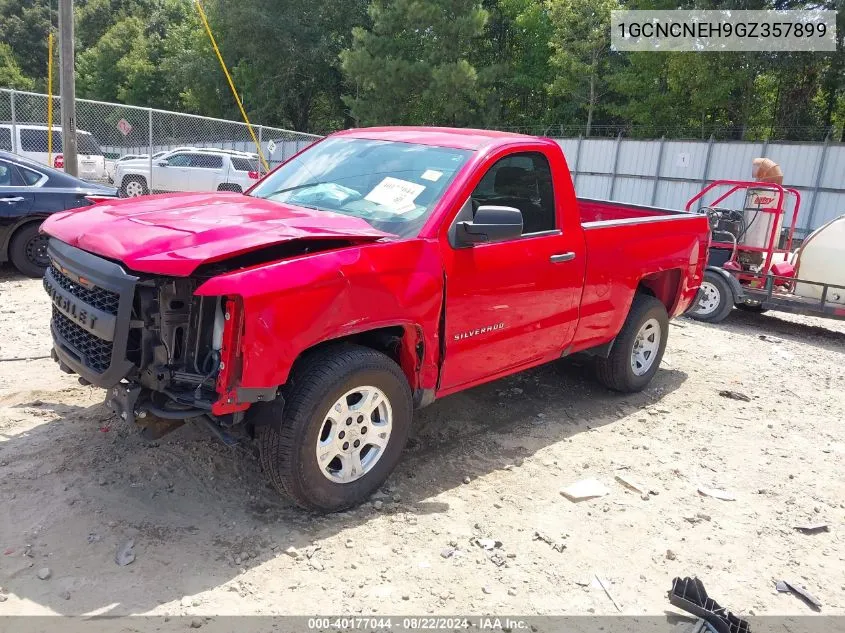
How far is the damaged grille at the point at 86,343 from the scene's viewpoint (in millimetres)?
3385

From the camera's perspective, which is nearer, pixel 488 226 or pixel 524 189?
pixel 488 226

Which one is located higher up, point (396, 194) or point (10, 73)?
point (10, 73)

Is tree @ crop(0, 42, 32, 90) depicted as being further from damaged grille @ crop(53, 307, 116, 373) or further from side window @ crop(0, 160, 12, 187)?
damaged grille @ crop(53, 307, 116, 373)

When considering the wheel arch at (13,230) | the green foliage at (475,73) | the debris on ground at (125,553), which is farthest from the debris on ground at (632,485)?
the green foliage at (475,73)

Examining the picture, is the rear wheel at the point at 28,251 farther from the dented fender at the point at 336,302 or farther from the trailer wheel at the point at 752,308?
the trailer wheel at the point at 752,308

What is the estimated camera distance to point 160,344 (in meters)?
3.27

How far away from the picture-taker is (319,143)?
5043 mm

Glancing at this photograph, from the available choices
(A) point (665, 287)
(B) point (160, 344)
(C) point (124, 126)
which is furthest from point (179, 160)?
(B) point (160, 344)

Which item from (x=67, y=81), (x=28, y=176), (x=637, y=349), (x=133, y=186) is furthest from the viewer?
(x=133, y=186)

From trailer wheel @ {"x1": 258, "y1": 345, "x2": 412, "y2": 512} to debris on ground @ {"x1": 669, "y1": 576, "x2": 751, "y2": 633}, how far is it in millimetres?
1538

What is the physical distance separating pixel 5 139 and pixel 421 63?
63.4ft

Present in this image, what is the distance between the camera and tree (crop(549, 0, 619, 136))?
27.1 m

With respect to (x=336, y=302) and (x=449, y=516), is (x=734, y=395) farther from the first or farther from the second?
(x=336, y=302)

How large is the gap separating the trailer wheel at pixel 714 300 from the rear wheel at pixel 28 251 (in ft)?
26.2
